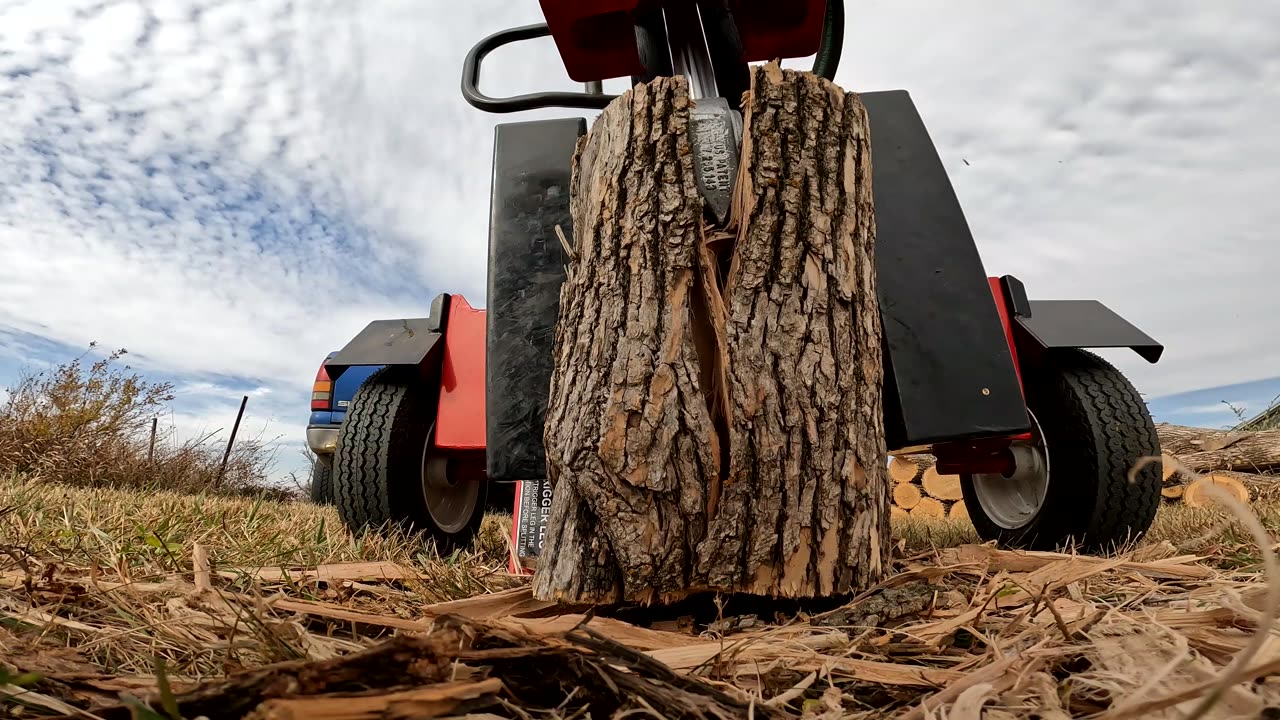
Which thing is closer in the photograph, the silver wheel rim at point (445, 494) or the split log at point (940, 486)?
the silver wheel rim at point (445, 494)

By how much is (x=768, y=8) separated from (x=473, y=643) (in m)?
1.52

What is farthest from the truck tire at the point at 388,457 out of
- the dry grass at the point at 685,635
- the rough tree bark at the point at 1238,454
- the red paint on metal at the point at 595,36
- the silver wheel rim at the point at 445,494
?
the rough tree bark at the point at 1238,454

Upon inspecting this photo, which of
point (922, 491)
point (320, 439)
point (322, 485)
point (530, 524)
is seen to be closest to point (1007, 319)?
point (530, 524)

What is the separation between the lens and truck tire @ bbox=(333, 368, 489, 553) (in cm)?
196

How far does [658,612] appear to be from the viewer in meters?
1.24

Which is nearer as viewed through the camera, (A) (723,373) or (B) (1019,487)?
→ (A) (723,373)

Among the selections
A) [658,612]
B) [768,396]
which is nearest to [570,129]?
[768,396]

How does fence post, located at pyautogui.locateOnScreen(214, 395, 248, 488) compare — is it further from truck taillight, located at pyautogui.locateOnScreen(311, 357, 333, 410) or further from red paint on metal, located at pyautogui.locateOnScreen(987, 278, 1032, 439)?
red paint on metal, located at pyautogui.locateOnScreen(987, 278, 1032, 439)

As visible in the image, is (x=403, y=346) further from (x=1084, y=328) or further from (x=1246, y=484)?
(x=1246, y=484)

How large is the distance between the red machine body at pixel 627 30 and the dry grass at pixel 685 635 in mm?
1202

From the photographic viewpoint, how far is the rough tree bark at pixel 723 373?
1.18 m

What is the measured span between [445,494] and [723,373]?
137cm

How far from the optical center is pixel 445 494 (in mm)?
2277

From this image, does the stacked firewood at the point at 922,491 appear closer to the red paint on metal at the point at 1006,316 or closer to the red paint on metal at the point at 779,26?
the red paint on metal at the point at 1006,316
